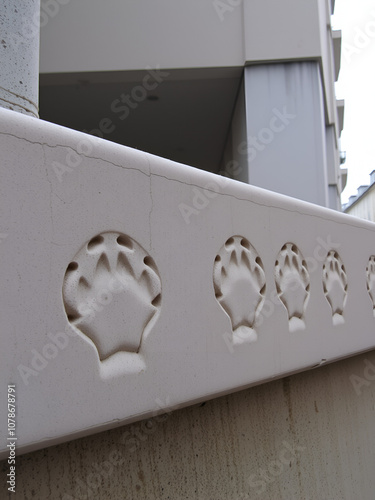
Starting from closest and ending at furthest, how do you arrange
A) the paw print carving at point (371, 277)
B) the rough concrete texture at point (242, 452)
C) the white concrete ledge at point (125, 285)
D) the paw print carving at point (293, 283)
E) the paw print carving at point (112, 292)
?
the white concrete ledge at point (125, 285) < the paw print carving at point (112, 292) < the rough concrete texture at point (242, 452) < the paw print carving at point (293, 283) < the paw print carving at point (371, 277)

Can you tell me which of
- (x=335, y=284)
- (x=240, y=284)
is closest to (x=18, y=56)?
(x=240, y=284)

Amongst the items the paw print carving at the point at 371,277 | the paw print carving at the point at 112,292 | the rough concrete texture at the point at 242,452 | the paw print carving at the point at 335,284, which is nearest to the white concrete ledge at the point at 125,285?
the paw print carving at the point at 112,292

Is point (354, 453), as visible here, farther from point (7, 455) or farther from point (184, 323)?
point (7, 455)

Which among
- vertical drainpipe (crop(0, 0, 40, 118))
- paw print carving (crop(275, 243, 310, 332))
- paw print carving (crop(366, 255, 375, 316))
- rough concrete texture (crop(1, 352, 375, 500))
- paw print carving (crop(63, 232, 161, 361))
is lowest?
rough concrete texture (crop(1, 352, 375, 500))

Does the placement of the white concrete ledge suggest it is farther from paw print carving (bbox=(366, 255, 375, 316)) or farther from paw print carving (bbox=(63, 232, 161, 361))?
paw print carving (bbox=(366, 255, 375, 316))

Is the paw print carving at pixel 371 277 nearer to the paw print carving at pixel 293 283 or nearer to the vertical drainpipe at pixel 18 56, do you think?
the paw print carving at pixel 293 283

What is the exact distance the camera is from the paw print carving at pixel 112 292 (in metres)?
0.95

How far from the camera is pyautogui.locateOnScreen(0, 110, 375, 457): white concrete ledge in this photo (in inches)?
33.5

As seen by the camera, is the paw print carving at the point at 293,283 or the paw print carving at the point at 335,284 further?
the paw print carving at the point at 335,284

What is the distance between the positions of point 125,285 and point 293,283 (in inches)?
29.0

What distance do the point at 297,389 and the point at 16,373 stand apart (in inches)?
46.9

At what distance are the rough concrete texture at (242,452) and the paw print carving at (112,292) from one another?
159mm

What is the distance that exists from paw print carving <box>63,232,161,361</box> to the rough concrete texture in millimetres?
159

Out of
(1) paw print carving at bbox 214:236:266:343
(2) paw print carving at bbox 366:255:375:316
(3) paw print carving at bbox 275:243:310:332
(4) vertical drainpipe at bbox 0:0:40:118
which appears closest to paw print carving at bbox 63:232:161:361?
(1) paw print carving at bbox 214:236:266:343
